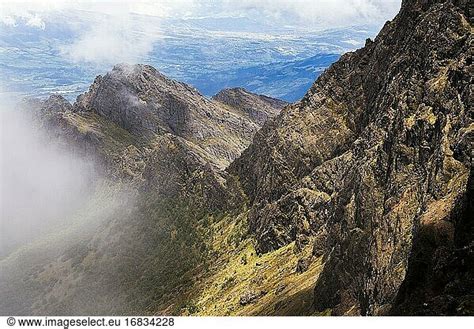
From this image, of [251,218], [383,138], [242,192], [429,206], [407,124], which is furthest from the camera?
[242,192]

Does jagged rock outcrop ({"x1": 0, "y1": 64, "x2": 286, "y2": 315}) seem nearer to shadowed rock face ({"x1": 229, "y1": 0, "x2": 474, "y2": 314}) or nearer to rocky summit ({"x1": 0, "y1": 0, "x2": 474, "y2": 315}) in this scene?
rocky summit ({"x1": 0, "y1": 0, "x2": 474, "y2": 315})

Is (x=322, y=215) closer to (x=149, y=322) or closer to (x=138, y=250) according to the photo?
(x=149, y=322)

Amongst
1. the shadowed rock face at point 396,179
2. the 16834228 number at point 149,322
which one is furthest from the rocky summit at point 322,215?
the 16834228 number at point 149,322

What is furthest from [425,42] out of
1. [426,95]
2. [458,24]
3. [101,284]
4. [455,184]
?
[101,284]

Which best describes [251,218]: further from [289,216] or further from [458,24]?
[458,24]

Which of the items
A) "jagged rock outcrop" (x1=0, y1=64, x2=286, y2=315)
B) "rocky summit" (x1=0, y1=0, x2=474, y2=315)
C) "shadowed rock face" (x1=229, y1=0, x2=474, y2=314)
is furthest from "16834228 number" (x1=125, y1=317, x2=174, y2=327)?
"jagged rock outcrop" (x1=0, y1=64, x2=286, y2=315)

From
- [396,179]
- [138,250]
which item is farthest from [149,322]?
[138,250]
